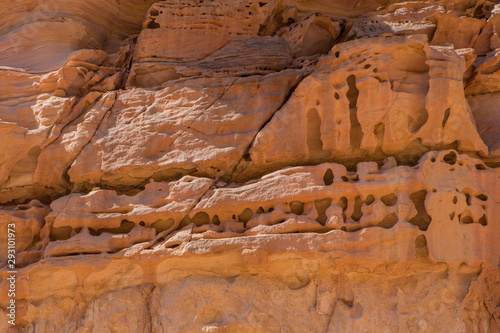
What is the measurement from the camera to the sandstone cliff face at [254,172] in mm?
5160

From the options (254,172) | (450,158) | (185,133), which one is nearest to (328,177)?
(254,172)

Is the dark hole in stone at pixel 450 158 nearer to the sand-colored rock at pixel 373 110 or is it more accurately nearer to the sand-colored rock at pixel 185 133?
the sand-colored rock at pixel 373 110

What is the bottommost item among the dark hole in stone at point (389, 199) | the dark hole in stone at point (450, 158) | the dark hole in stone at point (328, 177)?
the dark hole in stone at point (389, 199)

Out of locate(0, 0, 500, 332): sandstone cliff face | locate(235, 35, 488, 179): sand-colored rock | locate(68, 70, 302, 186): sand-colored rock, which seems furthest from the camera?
locate(68, 70, 302, 186): sand-colored rock

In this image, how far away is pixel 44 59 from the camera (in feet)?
23.1

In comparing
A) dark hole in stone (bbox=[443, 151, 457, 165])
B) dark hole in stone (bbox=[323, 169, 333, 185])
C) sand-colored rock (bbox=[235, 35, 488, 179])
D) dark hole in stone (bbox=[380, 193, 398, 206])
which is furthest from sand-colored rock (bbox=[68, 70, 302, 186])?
dark hole in stone (bbox=[443, 151, 457, 165])

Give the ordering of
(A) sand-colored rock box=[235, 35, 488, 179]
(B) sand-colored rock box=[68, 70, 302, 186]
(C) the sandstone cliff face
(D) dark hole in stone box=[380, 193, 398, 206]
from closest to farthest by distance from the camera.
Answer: (C) the sandstone cliff face, (D) dark hole in stone box=[380, 193, 398, 206], (A) sand-colored rock box=[235, 35, 488, 179], (B) sand-colored rock box=[68, 70, 302, 186]

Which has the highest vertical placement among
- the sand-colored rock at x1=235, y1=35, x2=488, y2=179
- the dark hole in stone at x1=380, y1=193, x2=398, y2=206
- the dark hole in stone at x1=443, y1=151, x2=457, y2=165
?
the sand-colored rock at x1=235, y1=35, x2=488, y2=179

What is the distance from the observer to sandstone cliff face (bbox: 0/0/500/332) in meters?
5.16

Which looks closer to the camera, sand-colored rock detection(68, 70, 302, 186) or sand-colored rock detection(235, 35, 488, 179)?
sand-colored rock detection(235, 35, 488, 179)

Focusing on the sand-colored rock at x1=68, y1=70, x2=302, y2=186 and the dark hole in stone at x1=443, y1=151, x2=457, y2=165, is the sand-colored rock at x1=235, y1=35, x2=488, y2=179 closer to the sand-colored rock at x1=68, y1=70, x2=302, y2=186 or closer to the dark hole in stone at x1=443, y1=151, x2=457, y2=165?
the dark hole in stone at x1=443, y1=151, x2=457, y2=165

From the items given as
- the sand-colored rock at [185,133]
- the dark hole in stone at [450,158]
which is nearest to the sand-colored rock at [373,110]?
the dark hole in stone at [450,158]

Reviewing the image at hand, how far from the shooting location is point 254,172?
19.8 feet

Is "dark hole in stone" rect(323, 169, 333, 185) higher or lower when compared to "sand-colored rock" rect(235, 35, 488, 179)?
lower
